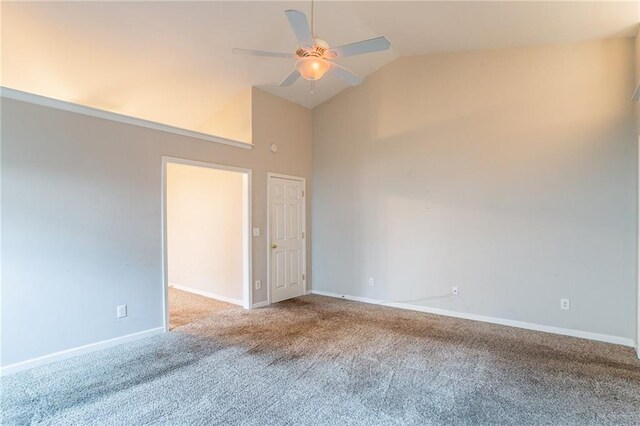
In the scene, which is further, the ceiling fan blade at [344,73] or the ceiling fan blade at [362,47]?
the ceiling fan blade at [344,73]

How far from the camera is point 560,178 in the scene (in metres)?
3.70

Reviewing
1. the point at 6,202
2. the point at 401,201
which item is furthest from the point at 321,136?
the point at 6,202

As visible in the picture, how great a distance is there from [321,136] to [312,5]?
2.41m

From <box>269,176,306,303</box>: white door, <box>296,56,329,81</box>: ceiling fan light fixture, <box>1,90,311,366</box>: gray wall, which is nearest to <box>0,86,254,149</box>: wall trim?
<box>1,90,311,366</box>: gray wall

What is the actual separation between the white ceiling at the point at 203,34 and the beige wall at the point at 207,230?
1.26 meters

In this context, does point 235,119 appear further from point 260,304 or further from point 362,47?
point 362,47

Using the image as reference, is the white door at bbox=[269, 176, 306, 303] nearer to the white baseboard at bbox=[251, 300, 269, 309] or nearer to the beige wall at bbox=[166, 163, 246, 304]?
the white baseboard at bbox=[251, 300, 269, 309]

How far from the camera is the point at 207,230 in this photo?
5363 millimetres

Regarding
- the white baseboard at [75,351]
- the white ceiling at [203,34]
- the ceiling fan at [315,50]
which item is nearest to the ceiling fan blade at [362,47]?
the ceiling fan at [315,50]

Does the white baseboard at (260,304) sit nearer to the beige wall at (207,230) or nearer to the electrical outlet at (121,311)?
the beige wall at (207,230)

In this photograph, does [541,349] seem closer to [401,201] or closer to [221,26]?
[401,201]

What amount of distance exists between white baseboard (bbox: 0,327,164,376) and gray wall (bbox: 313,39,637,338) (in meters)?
2.85

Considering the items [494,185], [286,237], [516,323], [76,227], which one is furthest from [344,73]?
[516,323]

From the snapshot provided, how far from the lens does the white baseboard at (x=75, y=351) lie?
2.78m
